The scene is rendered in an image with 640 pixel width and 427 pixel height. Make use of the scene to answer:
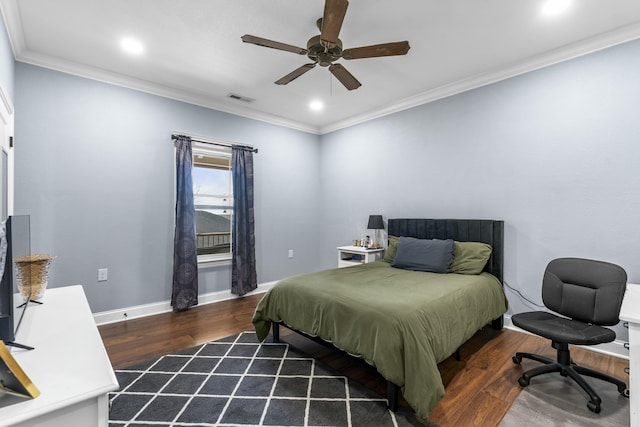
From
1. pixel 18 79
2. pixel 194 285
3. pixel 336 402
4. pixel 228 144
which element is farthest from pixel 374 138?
pixel 18 79

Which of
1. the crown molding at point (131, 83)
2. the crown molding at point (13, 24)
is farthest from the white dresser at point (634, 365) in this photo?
the crown molding at point (131, 83)

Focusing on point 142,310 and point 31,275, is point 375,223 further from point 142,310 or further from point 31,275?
point 31,275

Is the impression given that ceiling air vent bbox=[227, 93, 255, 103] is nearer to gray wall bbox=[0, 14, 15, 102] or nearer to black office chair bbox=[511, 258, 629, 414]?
gray wall bbox=[0, 14, 15, 102]

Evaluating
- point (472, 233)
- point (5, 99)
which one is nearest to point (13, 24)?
point (5, 99)

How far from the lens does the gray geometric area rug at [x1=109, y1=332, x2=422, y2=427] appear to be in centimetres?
181

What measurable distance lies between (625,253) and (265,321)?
3.15 meters

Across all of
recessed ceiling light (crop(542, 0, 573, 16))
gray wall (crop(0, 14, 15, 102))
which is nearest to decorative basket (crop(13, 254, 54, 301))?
gray wall (crop(0, 14, 15, 102))

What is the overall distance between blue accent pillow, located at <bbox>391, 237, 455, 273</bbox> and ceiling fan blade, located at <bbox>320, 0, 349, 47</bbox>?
7.36 feet

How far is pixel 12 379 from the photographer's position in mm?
842

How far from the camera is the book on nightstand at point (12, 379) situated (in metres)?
0.82

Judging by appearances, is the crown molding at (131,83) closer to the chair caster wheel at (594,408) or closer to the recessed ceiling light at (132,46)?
the recessed ceiling light at (132,46)

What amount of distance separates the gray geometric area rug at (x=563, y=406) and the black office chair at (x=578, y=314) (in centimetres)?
6

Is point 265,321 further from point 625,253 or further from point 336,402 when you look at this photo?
point 625,253

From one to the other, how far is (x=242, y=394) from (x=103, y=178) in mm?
2729
